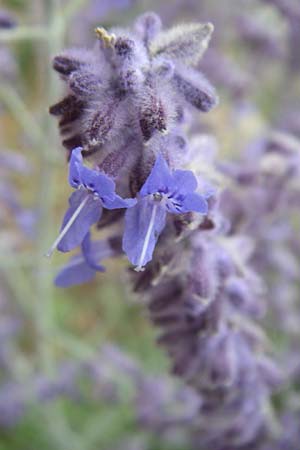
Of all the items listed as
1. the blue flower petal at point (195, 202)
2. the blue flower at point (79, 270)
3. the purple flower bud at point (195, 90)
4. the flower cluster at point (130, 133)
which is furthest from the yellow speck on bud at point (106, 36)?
the blue flower at point (79, 270)

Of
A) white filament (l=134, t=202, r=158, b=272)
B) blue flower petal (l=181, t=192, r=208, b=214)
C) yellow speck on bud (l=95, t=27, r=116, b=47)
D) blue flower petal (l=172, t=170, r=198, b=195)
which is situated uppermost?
yellow speck on bud (l=95, t=27, r=116, b=47)

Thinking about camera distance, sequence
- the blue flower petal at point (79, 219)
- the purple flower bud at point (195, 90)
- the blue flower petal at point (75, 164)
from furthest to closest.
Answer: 1. the purple flower bud at point (195, 90)
2. the blue flower petal at point (79, 219)
3. the blue flower petal at point (75, 164)

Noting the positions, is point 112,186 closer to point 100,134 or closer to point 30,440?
point 100,134

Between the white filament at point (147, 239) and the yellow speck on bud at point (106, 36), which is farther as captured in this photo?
the yellow speck on bud at point (106, 36)

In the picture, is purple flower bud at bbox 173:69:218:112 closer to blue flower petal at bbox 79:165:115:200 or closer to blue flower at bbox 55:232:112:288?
blue flower petal at bbox 79:165:115:200

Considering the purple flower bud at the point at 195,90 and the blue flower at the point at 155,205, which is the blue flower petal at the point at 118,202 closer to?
the blue flower at the point at 155,205

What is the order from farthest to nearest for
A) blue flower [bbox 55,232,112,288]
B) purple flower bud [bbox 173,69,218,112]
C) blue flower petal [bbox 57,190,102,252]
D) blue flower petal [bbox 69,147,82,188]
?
blue flower [bbox 55,232,112,288] < purple flower bud [bbox 173,69,218,112] < blue flower petal [bbox 57,190,102,252] < blue flower petal [bbox 69,147,82,188]

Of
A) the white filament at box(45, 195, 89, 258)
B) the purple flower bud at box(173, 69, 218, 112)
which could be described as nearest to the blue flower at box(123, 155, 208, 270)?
the white filament at box(45, 195, 89, 258)
